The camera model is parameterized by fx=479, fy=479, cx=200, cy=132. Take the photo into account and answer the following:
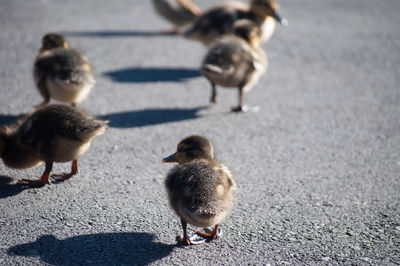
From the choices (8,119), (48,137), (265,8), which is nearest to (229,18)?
(265,8)

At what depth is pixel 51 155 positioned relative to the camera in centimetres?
383

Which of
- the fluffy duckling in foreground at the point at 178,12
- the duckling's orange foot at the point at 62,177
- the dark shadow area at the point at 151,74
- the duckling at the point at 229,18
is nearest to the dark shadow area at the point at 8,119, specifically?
the duckling's orange foot at the point at 62,177

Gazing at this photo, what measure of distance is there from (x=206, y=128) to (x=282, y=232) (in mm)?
2062

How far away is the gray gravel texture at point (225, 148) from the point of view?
3318 millimetres

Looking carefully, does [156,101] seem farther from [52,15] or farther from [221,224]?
[52,15]

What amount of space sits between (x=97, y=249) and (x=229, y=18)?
15.8ft

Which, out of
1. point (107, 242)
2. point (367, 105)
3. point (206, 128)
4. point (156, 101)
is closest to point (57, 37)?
point (156, 101)

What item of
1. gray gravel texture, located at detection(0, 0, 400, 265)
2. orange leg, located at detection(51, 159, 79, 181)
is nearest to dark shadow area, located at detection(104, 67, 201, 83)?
gray gravel texture, located at detection(0, 0, 400, 265)

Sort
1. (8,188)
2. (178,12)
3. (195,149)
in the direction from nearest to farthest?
(195,149)
(8,188)
(178,12)

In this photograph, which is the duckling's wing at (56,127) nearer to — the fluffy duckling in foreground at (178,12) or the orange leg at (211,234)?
the orange leg at (211,234)

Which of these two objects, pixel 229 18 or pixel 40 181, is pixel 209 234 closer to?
pixel 40 181

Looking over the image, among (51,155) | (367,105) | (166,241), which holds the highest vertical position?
Answer: (51,155)

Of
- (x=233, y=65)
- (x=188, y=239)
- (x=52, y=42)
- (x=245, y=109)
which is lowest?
(x=245, y=109)

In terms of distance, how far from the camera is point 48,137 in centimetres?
377
